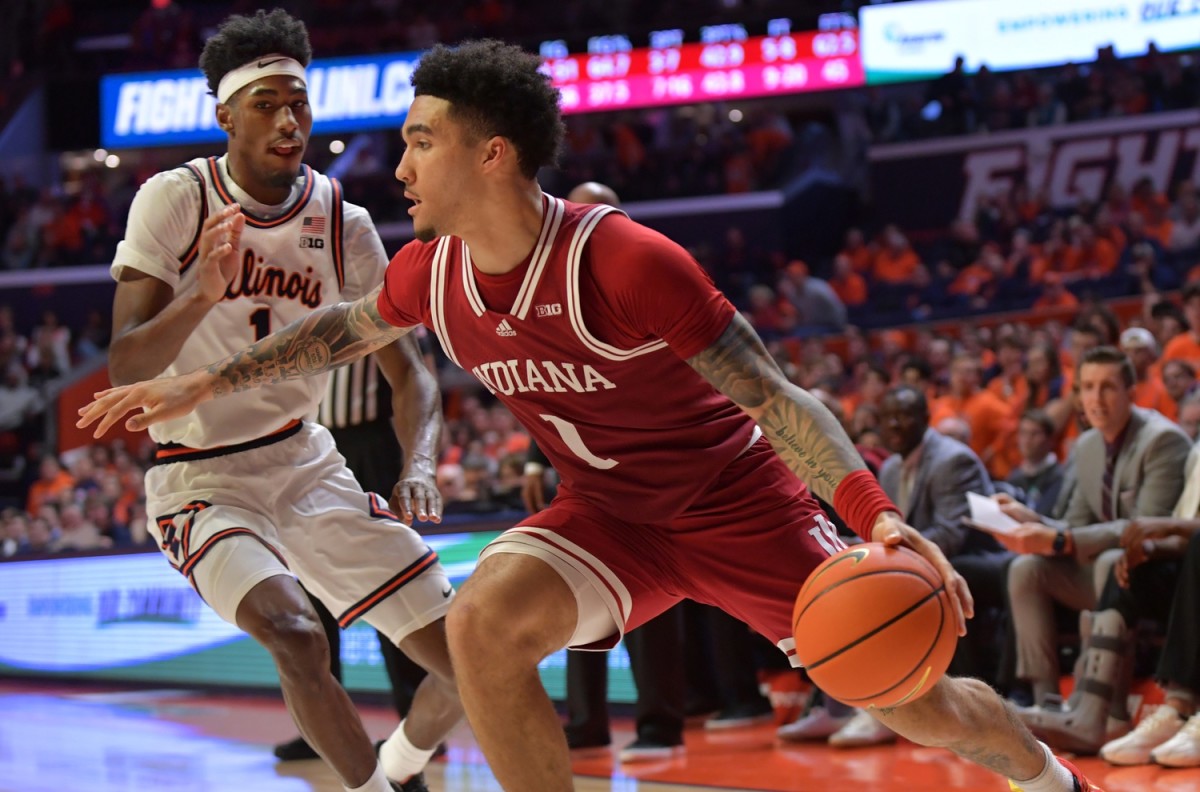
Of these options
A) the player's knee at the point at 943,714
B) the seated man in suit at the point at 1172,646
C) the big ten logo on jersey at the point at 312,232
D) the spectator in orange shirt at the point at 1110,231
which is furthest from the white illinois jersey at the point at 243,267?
the spectator in orange shirt at the point at 1110,231

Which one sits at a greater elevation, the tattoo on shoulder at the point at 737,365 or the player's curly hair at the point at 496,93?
the player's curly hair at the point at 496,93

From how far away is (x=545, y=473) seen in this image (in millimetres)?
7094

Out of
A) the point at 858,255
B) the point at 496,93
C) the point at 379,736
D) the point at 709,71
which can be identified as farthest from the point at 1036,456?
the point at 709,71

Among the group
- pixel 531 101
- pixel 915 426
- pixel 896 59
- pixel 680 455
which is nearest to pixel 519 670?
pixel 680 455

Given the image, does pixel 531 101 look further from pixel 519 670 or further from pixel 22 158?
pixel 22 158

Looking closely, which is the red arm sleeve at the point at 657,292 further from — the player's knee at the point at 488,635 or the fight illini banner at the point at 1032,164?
the fight illini banner at the point at 1032,164

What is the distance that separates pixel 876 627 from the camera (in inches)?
114

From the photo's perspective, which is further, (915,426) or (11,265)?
(11,265)

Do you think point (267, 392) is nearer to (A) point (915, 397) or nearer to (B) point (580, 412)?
(B) point (580, 412)

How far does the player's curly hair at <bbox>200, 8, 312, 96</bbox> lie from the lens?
14.1 feet

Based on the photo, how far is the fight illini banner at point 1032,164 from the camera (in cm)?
1836

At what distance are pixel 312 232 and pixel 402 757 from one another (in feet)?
5.90

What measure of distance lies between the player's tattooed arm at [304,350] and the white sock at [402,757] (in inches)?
53.9

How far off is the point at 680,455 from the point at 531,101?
1017 mm
